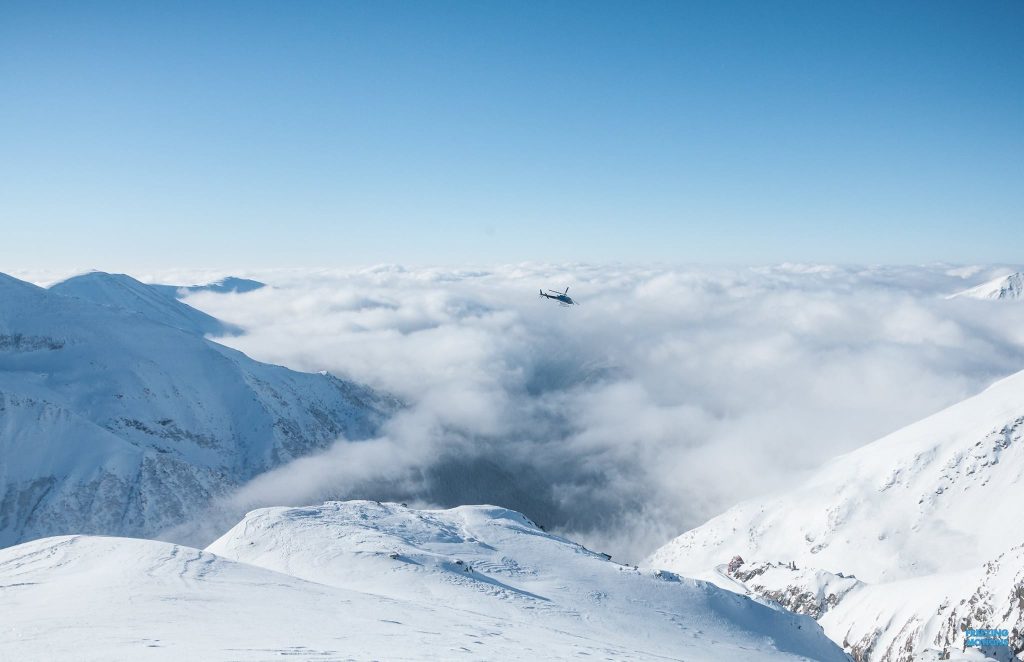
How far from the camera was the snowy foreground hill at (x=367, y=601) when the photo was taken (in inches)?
1007

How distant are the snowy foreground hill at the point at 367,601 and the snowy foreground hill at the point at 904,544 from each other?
51.6 metres

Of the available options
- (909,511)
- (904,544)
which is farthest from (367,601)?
(909,511)

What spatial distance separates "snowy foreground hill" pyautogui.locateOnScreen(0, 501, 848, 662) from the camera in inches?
1007

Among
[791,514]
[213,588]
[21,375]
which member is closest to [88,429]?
[21,375]

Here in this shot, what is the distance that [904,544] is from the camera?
151m

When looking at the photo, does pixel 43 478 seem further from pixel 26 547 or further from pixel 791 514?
pixel 791 514

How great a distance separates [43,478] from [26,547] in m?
143

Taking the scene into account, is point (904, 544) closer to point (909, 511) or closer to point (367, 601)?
point (909, 511)

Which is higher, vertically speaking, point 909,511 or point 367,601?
point 367,601

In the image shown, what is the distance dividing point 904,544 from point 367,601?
17066 centimetres

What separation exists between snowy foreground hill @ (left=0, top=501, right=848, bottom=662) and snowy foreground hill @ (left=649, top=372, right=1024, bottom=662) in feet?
169

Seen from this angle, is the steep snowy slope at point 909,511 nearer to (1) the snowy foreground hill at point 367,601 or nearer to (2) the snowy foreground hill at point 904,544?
(2) the snowy foreground hill at point 904,544

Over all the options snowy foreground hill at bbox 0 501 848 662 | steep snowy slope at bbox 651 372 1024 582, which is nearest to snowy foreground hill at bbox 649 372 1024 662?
steep snowy slope at bbox 651 372 1024 582

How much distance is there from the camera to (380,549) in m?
64.9
